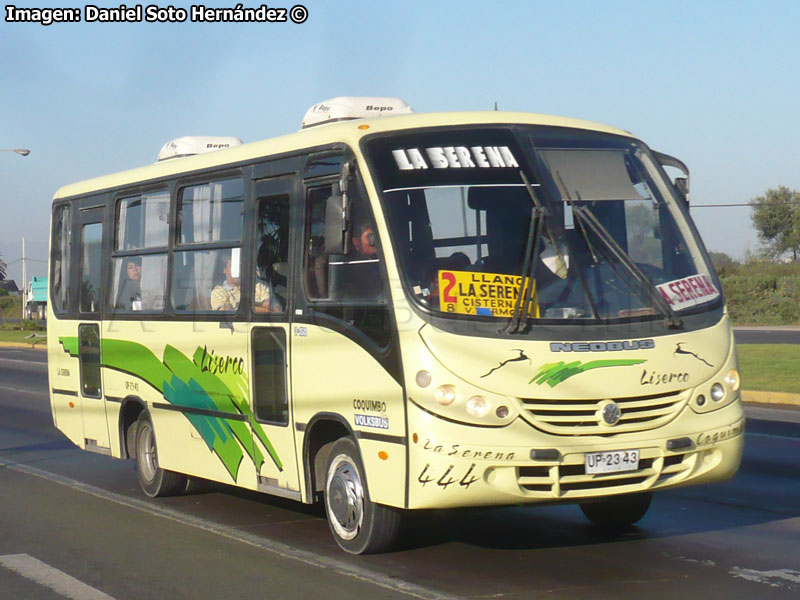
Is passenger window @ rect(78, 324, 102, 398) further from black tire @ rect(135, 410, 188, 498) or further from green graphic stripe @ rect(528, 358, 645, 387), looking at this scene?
green graphic stripe @ rect(528, 358, 645, 387)

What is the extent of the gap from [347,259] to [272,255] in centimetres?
110

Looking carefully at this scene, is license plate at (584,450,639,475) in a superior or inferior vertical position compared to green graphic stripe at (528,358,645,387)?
inferior

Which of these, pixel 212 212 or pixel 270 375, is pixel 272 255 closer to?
pixel 270 375

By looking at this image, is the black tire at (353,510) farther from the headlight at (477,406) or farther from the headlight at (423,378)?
the headlight at (477,406)

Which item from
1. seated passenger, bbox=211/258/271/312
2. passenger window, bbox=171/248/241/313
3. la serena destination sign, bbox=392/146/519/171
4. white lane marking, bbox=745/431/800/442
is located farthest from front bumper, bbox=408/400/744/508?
white lane marking, bbox=745/431/800/442

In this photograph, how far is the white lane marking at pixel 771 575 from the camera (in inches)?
271

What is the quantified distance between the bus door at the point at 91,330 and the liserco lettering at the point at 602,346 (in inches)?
235

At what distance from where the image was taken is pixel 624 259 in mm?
7625

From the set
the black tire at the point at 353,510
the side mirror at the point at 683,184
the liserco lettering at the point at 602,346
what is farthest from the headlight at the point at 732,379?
the black tire at the point at 353,510

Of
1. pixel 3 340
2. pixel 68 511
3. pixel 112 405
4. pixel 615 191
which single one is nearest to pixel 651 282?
pixel 615 191

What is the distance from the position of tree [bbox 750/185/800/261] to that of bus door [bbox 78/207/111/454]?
237ft

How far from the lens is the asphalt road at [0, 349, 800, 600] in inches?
273

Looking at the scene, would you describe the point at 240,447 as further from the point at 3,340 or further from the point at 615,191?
the point at 3,340

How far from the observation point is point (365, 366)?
757cm
